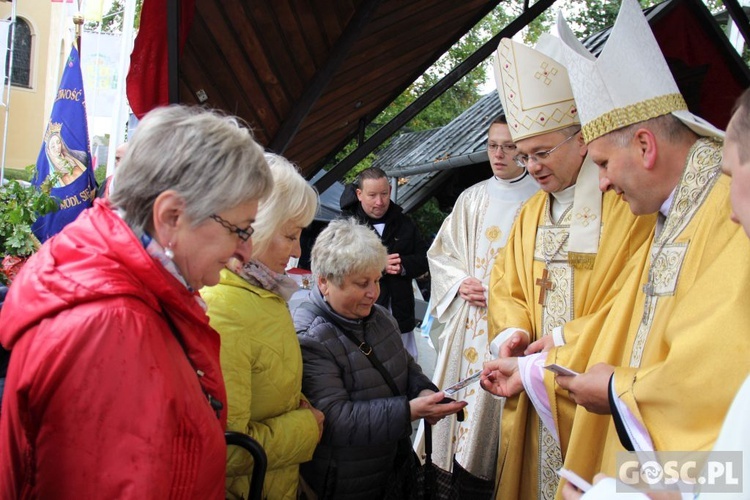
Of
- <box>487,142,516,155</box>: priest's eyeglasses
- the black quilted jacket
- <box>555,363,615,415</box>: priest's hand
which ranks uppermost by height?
<box>487,142,516,155</box>: priest's eyeglasses

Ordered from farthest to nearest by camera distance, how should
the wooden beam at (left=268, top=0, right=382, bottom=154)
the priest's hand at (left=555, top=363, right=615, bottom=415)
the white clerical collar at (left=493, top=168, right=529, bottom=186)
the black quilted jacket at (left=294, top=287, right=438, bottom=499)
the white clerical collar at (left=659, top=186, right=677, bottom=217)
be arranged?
1. the wooden beam at (left=268, top=0, right=382, bottom=154)
2. the white clerical collar at (left=493, top=168, right=529, bottom=186)
3. the black quilted jacket at (left=294, top=287, right=438, bottom=499)
4. the white clerical collar at (left=659, top=186, right=677, bottom=217)
5. the priest's hand at (left=555, top=363, right=615, bottom=415)

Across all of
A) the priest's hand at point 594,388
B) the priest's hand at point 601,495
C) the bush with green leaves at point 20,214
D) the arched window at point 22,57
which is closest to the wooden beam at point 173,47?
the bush with green leaves at point 20,214

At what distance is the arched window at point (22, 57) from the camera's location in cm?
2494

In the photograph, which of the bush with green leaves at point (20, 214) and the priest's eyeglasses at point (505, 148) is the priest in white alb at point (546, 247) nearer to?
the priest's eyeglasses at point (505, 148)

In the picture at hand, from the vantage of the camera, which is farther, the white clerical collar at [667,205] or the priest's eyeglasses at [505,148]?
the priest's eyeglasses at [505,148]

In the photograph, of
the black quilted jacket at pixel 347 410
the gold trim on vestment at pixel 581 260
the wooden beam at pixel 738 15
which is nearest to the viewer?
the black quilted jacket at pixel 347 410

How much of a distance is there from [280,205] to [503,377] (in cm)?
114

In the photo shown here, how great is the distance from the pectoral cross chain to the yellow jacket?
125 cm

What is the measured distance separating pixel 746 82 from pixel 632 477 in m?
6.61

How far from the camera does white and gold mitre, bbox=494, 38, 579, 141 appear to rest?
2.84 metres

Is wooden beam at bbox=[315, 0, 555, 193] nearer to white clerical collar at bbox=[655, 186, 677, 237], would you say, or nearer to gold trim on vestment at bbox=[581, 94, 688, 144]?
gold trim on vestment at bbox=[581, 94, 688, 144]

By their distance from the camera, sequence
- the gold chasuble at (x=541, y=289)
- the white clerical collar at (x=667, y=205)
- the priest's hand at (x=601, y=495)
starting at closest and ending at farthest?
the priest's hand at (x=601, y=495)
the white clerical collar at (x=667, y=205)
the gold chasuble at (x=541, y=289)

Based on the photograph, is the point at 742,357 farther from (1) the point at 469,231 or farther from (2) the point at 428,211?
(2) the point at 428,211

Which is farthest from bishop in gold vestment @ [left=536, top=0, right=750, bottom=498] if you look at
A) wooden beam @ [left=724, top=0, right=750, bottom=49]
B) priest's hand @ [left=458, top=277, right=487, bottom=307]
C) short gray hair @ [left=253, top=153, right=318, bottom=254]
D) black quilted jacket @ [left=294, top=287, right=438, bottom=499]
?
wooden beam @ [left=724, top=0, right=750, bottom=49]
